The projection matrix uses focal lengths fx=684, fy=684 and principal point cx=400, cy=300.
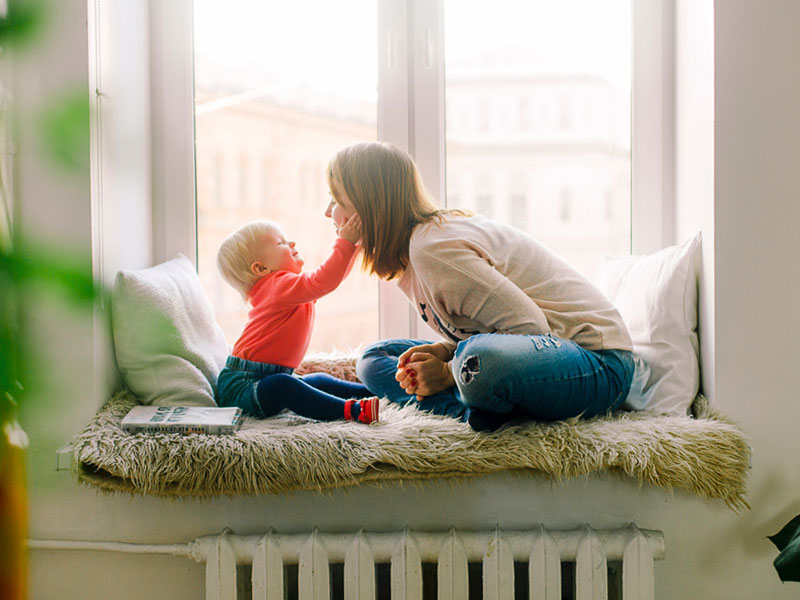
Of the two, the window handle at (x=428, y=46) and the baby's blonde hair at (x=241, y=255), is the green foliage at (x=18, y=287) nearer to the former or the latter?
the baby's blonde hair at (x=241, y=255)

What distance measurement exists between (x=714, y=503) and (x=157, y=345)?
1.13m

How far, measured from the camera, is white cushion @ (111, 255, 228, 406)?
1392 mm

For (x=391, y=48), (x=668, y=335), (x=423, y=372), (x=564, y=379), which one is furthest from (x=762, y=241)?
(x=391, y=48)

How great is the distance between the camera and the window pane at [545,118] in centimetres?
171

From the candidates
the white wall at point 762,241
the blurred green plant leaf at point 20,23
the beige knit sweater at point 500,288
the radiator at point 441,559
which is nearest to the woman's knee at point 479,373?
the beige knit sweater at point 500,288

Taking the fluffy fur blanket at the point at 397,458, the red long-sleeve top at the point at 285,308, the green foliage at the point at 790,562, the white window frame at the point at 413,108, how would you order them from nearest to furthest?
the green foliage at the point at 790,562 < the fluffy fur blanket at the point at 397,458 < the red long-sleeve top at the point at 285,308 < the white window frame at the point at 413,108

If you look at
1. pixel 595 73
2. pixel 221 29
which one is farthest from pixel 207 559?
pixel 595 73

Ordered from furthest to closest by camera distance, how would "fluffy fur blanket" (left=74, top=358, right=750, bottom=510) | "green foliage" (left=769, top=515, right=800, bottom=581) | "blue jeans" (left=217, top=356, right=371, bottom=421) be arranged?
"blue jeans" (left=217, top=356, right=371, bottom=421)
"fluffy fur blanket" (left=74, top=358, right=750, bottom=510)
"green foliage" (left=769, top=515, right=800, bottom=581)

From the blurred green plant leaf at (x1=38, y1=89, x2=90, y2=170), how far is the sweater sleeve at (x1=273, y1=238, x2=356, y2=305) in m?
0.47

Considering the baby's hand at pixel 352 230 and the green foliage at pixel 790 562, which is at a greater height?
the baby's hand at pixel 352 230

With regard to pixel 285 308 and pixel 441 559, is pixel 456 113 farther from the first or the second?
pixel 441 559

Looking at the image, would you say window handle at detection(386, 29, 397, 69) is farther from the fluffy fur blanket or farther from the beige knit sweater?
the fluffy fur blanket

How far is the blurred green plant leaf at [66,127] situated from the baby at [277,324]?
0.38m

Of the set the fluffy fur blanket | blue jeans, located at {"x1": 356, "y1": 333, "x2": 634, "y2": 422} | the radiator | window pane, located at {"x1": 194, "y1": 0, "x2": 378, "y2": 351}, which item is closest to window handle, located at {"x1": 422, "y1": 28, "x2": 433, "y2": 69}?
window pane, located at {"x1": 194, "y1": 0, "x2": 378, "y2": 351}
